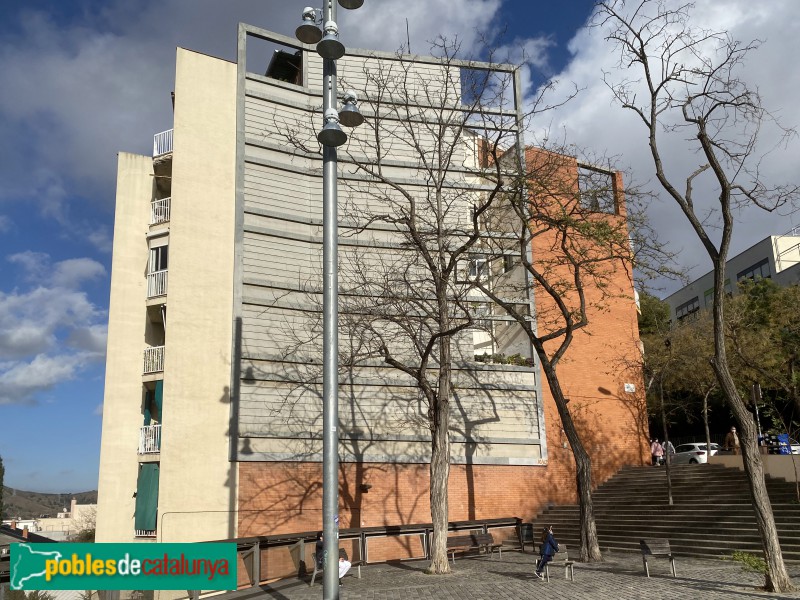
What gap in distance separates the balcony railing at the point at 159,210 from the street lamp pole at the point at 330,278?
15.8m

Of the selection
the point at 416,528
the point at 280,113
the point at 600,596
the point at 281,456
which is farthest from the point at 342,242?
the point at 600,596

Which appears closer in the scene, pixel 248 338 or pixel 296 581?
pixel 296 581

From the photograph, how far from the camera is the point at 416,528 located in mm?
19438

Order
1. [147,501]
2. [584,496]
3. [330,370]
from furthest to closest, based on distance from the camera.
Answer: [147,501]
[584,496]
[330,370]

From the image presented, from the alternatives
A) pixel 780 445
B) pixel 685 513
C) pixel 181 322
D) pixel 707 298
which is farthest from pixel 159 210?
pixel 707 298

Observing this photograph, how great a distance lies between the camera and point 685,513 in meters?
20.1

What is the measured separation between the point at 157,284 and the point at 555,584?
639 inches

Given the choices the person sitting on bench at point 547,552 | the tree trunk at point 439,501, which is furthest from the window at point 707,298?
the person sitting on bench at point 547,552

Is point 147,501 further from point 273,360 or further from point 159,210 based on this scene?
point 159,210

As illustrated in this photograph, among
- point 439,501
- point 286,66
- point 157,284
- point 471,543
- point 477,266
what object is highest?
point 286,66

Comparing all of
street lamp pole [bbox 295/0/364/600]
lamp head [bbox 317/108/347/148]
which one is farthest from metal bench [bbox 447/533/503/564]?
lamp head [bbox 317/108/347/148]

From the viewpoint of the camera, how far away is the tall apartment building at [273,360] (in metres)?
21.4

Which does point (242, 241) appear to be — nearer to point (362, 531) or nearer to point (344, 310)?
point (344, 310)

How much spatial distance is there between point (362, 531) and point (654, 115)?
1207cm
